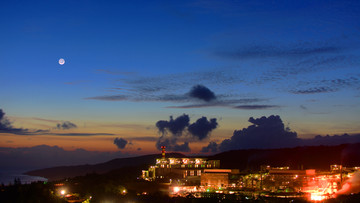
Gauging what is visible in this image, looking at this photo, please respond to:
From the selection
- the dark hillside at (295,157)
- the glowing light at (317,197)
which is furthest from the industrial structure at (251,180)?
the dark hillside at (295,157)

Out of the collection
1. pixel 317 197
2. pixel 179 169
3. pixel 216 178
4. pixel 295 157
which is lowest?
pixel 317 197

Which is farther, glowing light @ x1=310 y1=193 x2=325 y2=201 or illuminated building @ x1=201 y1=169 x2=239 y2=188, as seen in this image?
illuminated building @ x1=201 y1=169 x2=239 y2=188

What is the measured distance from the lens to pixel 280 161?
99938mm

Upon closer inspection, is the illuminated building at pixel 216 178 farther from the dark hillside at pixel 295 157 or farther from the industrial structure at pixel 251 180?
the dark hillside at pixel 295 157

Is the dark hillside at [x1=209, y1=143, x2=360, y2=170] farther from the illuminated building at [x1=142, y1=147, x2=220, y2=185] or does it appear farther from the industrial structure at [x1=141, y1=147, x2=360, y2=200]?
the industrial structure at [x1=141, y1=147, x2=360, y2=200]

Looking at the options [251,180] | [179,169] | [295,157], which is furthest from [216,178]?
[295,157]

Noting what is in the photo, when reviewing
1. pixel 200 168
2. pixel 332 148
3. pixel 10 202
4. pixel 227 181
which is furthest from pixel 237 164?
pixel 10 202

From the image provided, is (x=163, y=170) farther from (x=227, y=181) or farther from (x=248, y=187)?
(x=248, y=187)

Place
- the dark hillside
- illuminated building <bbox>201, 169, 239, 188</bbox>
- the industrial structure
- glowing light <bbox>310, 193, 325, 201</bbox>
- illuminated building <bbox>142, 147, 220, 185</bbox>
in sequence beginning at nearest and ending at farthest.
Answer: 1. glowing light <bbox>310, 193, 325, 201</bbox>
2. the industrial structure
3. illuminated building <bbox>201, 169, 239, 188</bbox>
4. illuminated building <bbox>142, 147, 220, 185</bbox>
5. the dark hillside

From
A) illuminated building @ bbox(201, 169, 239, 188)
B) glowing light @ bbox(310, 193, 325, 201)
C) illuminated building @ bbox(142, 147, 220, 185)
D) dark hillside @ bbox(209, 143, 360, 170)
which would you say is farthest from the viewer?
dark hillside @ bbox(209, 143, 360, 170)

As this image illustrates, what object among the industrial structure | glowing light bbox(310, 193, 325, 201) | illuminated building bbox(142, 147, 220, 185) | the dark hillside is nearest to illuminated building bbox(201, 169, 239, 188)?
the industrial structure

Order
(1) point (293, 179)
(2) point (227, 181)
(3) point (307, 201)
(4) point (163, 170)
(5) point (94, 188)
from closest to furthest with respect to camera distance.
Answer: (3) point (307, 201) → (5) point (94, 188) → (1) point (293, 179) → (2) point (227, 181) → (4) point (163, 170)

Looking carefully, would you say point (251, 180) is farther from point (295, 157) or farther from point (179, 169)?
point (295, 157)

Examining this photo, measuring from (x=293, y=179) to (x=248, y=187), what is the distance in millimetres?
5013
